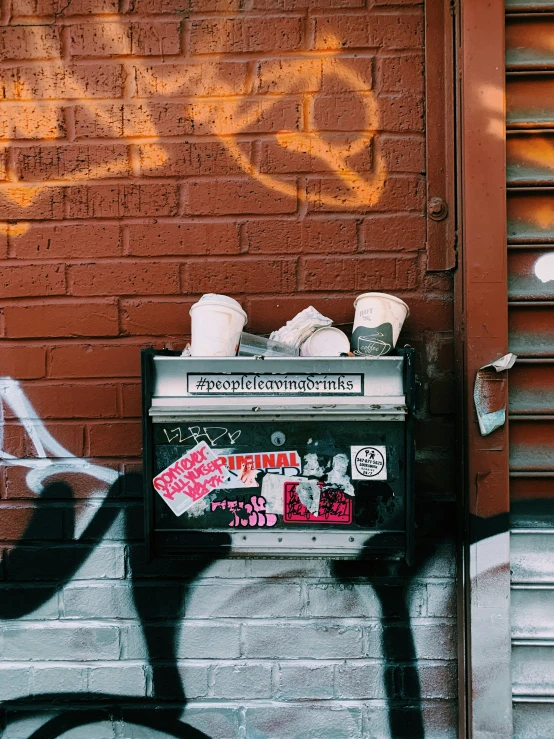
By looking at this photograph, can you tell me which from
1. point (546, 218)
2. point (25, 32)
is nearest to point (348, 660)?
point (546, 218)

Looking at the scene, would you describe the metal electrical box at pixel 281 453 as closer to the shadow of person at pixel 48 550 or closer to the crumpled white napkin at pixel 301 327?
the crumpled white napkin at pixel 301 327

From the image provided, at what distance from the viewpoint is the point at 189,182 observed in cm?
200

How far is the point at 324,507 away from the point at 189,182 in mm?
1184

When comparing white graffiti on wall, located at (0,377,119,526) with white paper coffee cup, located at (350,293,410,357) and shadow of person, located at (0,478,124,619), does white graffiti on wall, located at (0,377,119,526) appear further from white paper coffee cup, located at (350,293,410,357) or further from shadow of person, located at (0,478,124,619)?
white paper coffee cup, located at (350,293,410,357)

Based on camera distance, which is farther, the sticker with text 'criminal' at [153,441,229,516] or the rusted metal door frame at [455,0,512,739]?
the rusted metal door frame at [455,0,512,739]

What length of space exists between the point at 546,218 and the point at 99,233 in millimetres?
1525

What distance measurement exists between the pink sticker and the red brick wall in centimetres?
47

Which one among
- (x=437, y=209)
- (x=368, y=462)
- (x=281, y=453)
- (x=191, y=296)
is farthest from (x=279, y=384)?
(x=437, y=209)

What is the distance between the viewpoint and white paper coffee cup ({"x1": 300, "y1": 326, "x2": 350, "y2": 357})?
5.62 ft

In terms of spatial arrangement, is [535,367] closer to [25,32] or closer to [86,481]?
[86,481]

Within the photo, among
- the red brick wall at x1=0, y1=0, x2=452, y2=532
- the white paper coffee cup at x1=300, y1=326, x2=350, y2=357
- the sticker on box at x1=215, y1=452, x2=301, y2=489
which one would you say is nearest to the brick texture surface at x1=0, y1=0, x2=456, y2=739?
the red brick wall at x1=0, y1=0, x2=452, y2=532

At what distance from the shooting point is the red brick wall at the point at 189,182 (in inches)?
77.8

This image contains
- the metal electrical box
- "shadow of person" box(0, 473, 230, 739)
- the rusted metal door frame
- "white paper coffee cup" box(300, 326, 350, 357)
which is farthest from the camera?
"shadow of person" box(0, 473, 230, 739)

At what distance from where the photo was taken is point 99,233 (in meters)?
2.00
